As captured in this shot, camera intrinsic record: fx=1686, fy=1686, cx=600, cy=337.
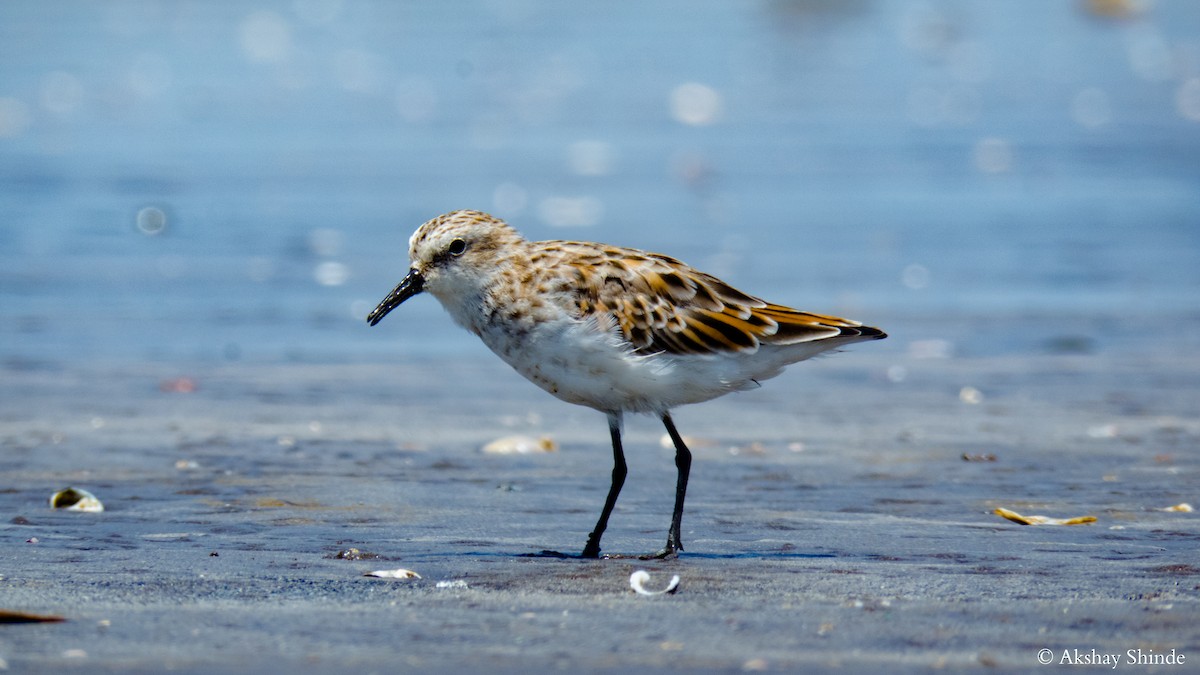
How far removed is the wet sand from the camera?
466 cm

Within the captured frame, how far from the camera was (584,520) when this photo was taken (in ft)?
22.4

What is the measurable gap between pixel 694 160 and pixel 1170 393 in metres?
9.56

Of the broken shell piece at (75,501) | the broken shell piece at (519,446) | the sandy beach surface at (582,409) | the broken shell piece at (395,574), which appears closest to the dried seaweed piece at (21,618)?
the sandy beach surface at (582,409)

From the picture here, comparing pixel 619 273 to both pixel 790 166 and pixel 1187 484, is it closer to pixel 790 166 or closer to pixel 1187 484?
pixel 1187 484

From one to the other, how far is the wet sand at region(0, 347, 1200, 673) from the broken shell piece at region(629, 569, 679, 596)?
6 cm

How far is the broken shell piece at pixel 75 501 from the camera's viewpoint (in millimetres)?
6828

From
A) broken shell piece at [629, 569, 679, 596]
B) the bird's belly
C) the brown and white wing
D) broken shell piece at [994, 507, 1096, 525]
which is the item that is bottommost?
broken shell piece at [994, 507, 1096, 525]

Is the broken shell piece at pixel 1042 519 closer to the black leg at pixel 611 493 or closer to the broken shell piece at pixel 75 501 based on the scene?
the black leg at pixel 611 493

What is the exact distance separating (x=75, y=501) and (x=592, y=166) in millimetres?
11688

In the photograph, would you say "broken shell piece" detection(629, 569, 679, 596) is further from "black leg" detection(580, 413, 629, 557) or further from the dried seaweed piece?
the dried seaweed piece

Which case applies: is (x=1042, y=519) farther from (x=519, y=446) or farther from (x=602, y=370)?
(x=519, y=446)

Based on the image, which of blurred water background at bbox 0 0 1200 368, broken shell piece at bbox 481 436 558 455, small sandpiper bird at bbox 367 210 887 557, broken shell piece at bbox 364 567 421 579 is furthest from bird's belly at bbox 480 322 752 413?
blurred water background at bbox 0 0 1200 368

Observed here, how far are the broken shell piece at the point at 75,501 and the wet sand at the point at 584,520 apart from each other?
0.06 meters

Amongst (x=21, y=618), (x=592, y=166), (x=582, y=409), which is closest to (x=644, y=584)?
(x=21, y=618)
